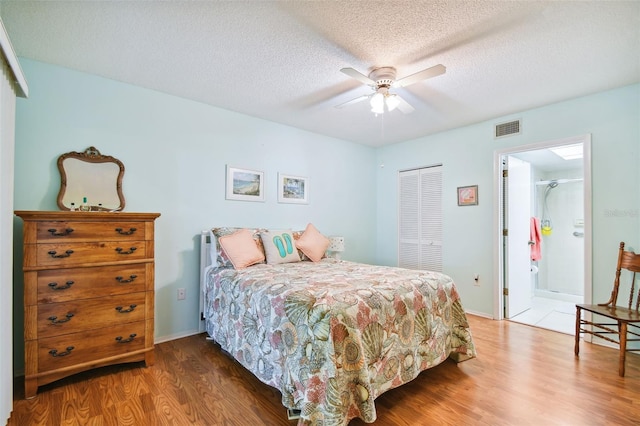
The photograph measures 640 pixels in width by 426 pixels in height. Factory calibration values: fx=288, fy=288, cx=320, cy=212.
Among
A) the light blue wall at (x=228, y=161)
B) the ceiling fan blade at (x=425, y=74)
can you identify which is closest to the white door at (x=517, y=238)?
the light blue wall at (x=228, y=161)

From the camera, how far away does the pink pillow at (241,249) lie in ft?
9.07

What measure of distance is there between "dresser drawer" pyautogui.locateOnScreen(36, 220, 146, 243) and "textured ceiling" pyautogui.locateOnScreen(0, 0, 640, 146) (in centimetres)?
133

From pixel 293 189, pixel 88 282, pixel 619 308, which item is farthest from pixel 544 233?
pixel 88 282

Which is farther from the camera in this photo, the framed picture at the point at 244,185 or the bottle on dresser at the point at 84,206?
the framed picture at the point at 244,185

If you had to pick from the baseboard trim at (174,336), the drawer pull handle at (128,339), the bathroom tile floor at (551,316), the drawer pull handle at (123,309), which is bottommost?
the bathroom tile floor at (551,316)

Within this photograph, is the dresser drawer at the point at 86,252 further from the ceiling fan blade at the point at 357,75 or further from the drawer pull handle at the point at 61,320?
the ceiling fan blade at the point at 357,75

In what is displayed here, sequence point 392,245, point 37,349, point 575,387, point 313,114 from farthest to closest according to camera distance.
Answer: point 392,245
point 313,114
point 575,387
point 37,349

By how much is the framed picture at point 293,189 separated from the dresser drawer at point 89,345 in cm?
212

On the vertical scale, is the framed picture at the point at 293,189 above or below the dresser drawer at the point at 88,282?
above

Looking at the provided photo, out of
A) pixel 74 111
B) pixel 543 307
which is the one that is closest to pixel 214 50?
pixel 74 111

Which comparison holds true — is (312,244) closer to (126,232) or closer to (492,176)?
(126,232)

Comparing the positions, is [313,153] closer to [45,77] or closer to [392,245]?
[392,245]

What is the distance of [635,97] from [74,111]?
16.7ft

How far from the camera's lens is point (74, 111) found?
8.19ft
